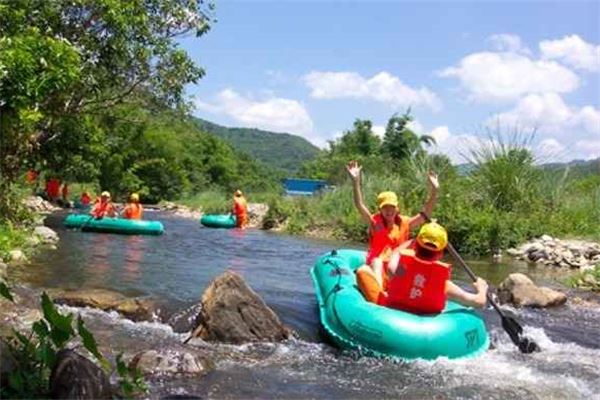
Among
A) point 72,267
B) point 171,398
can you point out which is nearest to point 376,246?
point 171,398

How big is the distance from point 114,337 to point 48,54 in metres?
5.51

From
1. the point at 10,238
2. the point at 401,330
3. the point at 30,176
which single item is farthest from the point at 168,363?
the point at 30,176

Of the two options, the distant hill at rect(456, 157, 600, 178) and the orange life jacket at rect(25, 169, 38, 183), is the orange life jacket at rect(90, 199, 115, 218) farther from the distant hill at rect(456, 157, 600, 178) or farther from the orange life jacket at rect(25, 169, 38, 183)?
the distant hill at rect(456, 157, 600, 178)

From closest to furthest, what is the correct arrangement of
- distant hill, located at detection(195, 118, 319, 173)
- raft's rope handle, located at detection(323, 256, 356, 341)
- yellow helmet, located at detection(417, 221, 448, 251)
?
1. yellow helmet, located at detection(417, 221, 448, 251)
2. raft's rope handle, located at detection(323, 256, 356, 341)
3. distant hill, located at detection(195, 118, 319, 173)

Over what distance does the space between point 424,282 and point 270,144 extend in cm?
15128

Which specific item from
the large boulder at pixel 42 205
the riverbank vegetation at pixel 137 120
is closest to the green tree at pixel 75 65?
the riverbank vegetation at pixel 137 120

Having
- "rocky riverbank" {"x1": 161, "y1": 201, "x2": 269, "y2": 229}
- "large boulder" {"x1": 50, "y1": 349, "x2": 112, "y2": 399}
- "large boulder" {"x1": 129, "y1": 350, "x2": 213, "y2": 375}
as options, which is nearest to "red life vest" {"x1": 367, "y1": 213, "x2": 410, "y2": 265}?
"large boulder" {"x1": 129, "y1": 350, "x2": 213, "y2": 375}

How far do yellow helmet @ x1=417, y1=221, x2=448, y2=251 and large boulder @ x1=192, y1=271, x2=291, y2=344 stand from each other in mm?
1789

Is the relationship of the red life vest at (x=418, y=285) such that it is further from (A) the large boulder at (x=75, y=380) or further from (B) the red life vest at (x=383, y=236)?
(A) the large boulder at (x=75, y=380)

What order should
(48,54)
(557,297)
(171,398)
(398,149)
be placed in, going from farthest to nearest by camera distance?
(398,149) < (48,54) < (557,297) < (171,398)

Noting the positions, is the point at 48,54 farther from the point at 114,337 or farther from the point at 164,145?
the point at 164,145

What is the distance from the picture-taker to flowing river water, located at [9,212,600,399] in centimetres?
564

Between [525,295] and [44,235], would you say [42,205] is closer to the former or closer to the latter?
[44,235]

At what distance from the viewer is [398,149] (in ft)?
126
